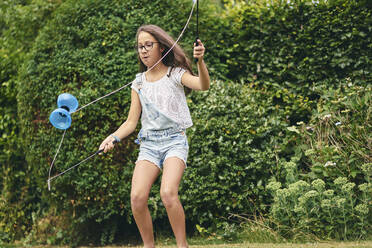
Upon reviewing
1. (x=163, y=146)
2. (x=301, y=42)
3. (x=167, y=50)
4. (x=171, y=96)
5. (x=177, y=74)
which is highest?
(x=301, y=42)

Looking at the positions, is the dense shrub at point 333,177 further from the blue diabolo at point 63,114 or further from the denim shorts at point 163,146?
the blue diabolo at point 63,114

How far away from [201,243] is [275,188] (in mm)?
981

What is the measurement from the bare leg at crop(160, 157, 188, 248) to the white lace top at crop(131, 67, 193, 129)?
35 centimetres

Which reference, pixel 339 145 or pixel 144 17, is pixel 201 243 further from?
pixel 144 17

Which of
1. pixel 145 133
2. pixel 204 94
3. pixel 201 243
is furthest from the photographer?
pixel 204 94

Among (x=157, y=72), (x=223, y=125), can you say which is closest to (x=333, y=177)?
(x=223, y=125)

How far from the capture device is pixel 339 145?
4695mm

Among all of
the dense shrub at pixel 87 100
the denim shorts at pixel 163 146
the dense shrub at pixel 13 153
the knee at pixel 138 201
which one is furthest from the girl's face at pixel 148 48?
the dense shrub at pixel 13 153

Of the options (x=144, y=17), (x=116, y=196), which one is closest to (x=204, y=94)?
(x=144, y=17)

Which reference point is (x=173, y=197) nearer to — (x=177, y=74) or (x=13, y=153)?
(x=177, y=74)

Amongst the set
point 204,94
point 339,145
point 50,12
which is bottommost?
point 339,145

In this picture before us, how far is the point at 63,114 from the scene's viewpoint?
3645 mm

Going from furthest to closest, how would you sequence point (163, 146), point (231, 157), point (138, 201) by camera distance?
point (231, 157) < point (163, 146) < point (138, 201)

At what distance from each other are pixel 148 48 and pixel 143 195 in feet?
3.68
